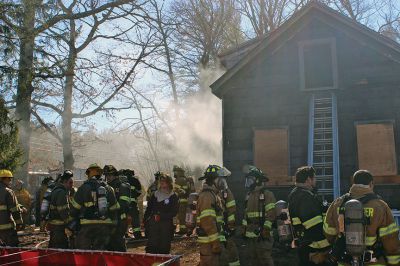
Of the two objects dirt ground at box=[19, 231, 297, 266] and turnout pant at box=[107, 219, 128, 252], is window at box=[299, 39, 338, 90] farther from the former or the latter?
turnout pant at box=[107, 219, 128, 252]

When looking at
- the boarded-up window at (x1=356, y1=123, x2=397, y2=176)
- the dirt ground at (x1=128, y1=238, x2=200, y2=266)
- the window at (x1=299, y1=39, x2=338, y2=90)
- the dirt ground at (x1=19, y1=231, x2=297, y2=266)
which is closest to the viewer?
the dirt ground at (x1=19, y1=231, x2=297, y2=266)

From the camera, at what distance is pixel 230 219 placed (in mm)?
7035

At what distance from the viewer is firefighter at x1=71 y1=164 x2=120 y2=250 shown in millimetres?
6828

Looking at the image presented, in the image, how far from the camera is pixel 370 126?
34.9 feet

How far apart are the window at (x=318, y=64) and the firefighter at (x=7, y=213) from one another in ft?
24.3

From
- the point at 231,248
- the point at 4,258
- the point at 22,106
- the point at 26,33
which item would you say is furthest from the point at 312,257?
the point at 22,106

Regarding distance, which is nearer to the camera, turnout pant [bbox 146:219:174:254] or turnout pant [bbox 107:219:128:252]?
turnout pant [bbox 146:219:174:254]

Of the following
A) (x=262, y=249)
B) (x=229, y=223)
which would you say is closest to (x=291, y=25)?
(x=229, y=223)

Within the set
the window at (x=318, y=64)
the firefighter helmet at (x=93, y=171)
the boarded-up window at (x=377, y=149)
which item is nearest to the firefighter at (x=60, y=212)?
the firefighter helmet at (x=93, y=171)

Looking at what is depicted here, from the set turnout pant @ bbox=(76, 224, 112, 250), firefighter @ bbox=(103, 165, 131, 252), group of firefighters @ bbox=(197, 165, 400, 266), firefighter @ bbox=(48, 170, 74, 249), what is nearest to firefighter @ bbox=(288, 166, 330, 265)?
group of firefighters @ bbox=(197, 165, 400, 266)

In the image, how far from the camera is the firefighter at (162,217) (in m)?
6.80

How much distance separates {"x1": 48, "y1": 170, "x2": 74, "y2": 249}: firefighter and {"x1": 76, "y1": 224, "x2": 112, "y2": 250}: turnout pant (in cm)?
103

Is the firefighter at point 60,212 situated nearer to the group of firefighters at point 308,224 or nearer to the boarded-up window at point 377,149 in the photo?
the group of firefighters at point 308,224

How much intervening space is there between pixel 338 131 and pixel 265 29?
65.8ft
